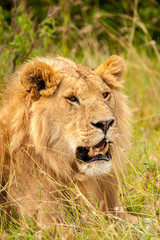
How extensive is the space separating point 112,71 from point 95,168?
1194 mm

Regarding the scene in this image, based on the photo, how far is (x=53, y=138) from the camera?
3.92 metres

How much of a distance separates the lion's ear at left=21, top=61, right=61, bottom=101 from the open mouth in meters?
0.61

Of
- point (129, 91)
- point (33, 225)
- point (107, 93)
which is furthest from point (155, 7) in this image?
point (33, 225)

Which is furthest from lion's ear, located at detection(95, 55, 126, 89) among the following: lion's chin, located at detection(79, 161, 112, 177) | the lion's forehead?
lion's chin, located at detection(79, 161, 112, 177)

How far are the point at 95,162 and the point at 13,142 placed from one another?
30.7 inches

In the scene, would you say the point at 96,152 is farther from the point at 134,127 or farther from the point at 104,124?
the point at 134,127

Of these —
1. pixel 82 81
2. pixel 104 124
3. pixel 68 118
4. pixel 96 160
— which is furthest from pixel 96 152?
pixel 82 81

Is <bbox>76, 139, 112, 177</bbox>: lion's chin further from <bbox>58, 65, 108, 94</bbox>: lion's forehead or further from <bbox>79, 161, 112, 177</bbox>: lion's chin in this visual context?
<bbox>58, 65, 108, 94</bbox>: lion's forehead

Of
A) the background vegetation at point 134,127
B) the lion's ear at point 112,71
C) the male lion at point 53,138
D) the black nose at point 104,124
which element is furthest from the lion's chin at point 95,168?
the lion's ear at point 112,71

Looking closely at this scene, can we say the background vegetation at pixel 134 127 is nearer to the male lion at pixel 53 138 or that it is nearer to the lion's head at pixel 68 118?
the male lion at pixel 53 138

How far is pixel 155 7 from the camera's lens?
50.6 ft

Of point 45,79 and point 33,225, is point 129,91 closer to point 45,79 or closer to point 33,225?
point 45,79

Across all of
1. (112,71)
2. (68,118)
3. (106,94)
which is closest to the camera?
(68,118)

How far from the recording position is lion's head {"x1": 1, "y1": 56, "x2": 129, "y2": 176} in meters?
3.78
